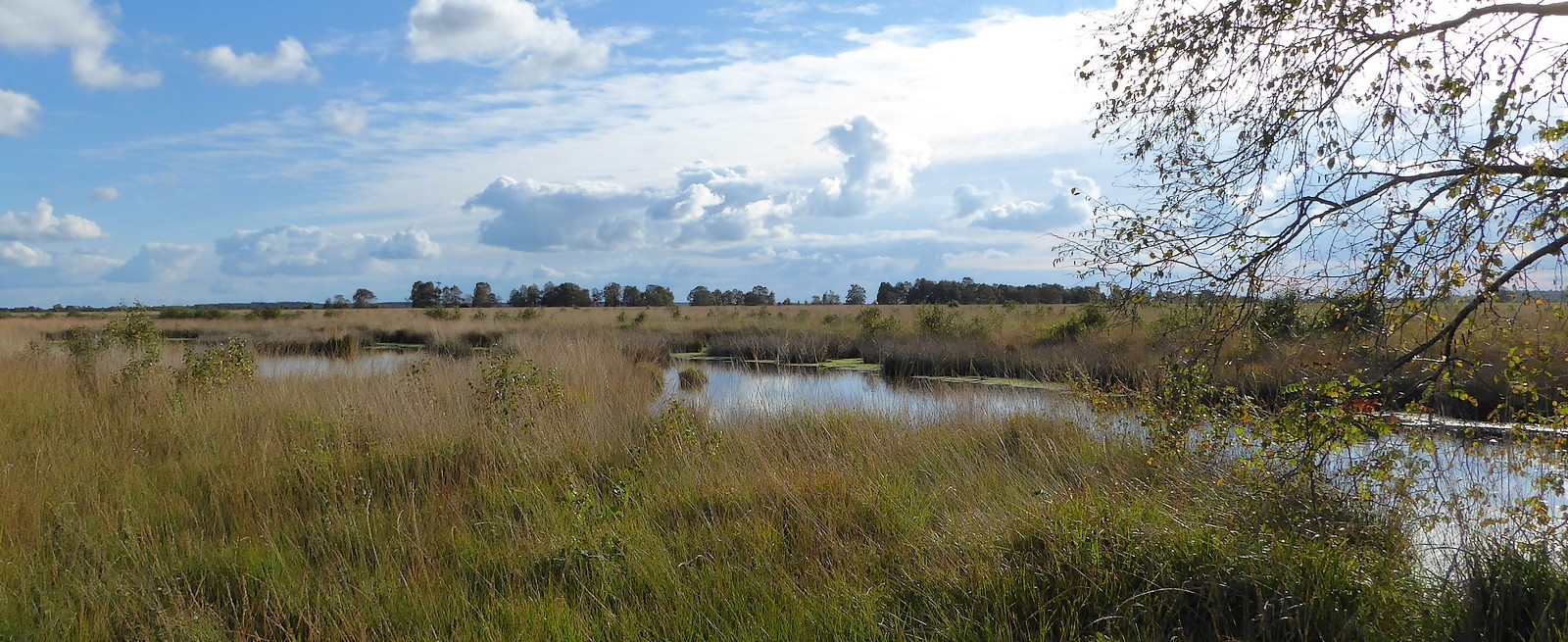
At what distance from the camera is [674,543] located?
16.8ft

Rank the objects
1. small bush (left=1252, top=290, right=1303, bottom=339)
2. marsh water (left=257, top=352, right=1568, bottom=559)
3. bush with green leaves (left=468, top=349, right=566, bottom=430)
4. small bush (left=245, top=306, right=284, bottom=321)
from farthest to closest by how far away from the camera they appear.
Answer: small bush (left=245, top=306, right=284, bottom=321), bush with green leaves (left=468, top=349, right=566, bottom=430), marsh water (left=257, top=352, right=1568, bottom=559), small bush (left=1252, top=290, right=1303, bottom=339)

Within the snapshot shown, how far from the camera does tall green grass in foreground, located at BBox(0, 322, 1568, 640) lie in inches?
155

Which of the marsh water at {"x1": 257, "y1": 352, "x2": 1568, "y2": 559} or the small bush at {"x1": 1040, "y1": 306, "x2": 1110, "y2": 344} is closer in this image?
the marsh water at {"x1": 257, "y1": 352, "x2": 1568, "y2": 559}

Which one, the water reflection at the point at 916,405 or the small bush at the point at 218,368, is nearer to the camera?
the water reflection at the point at 916,405

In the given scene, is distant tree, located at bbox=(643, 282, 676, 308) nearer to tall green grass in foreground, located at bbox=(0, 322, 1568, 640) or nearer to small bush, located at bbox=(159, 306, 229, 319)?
small bush, located at bbox=(159, 306, 229, 319)

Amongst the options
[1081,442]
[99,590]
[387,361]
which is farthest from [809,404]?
[387,361]

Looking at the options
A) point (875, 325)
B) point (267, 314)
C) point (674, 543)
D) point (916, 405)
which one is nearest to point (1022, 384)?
point (916, 405)

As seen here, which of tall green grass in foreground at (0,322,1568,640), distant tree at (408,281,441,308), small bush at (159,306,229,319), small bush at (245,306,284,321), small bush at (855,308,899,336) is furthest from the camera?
distant tree at (408,281,441,308)

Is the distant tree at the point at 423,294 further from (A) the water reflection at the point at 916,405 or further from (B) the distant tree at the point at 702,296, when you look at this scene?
(A) the water reflection at the point at 916,405

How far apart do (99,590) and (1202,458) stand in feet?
20.6

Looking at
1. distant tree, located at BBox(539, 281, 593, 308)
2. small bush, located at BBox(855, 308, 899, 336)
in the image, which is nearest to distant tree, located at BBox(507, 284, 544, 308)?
distant tree, located at BBox(539, 281, 593, 308)

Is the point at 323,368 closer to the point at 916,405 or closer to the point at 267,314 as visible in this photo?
the point at 916,405

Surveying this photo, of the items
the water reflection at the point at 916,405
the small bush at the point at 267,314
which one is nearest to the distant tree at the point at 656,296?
the small bush at the point at 267,314

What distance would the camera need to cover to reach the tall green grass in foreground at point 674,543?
12.9ft
